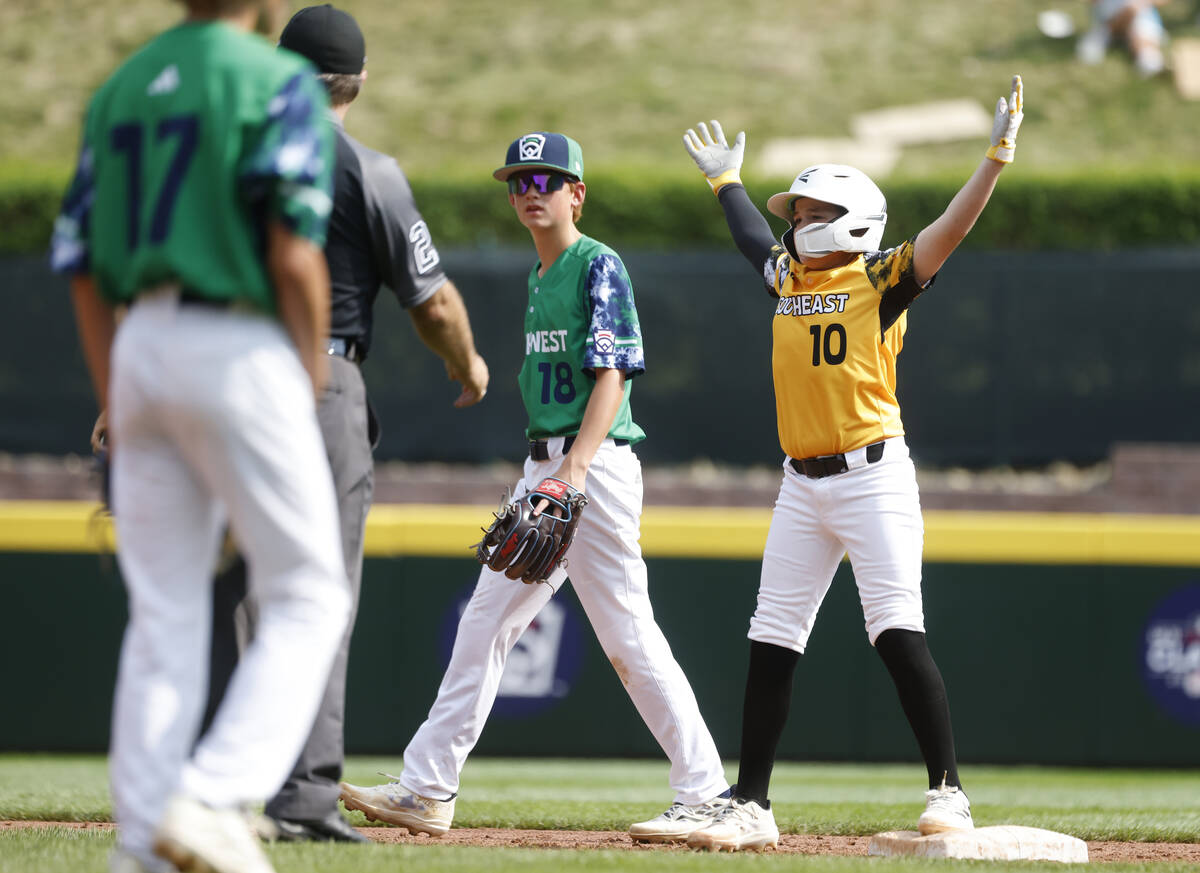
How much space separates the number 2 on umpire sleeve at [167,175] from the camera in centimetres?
263

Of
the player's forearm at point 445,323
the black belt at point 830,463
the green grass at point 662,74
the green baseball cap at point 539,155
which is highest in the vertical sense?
the green grass at point 662,74

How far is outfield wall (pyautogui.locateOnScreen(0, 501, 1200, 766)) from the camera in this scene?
8.12 metres

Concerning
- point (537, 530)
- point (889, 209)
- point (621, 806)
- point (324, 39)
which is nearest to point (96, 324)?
point (324, 39)

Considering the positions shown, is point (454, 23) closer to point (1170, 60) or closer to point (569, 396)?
point (1170, 60)

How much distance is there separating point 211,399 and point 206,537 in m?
0.33

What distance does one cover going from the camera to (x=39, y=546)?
327 inches

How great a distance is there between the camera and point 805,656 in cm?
815

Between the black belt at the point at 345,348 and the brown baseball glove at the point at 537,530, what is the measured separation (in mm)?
713

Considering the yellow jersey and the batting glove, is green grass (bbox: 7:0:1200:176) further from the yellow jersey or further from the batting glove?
the yellow jersey

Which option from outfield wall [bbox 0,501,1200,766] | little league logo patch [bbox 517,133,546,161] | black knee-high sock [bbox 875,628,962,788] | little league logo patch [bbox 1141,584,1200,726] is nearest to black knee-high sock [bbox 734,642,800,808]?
black knee-high sock [bbox 875,628,962,788]

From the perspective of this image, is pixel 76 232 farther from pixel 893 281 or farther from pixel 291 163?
pixel 893 281

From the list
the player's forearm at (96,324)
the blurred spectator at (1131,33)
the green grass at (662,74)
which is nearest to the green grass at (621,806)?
the player's forearm at (96,324)

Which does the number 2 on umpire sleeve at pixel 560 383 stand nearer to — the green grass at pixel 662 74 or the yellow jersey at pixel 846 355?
the yellow jersey at pixel 846 355

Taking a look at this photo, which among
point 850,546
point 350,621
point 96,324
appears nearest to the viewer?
point 96,324
